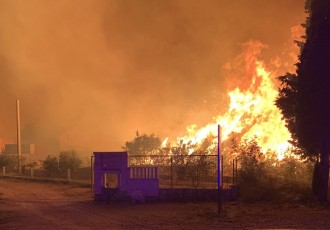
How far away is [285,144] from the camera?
108 feet

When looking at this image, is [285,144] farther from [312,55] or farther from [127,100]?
[127,100]

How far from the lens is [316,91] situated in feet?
57.5

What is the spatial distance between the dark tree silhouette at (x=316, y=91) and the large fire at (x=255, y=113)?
13.4 metres

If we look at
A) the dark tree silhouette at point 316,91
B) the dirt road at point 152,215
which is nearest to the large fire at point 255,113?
the dark tree silhouette at point 316,91

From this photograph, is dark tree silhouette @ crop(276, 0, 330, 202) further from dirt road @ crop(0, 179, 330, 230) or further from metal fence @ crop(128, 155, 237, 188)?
metal fence @ crop(128, 155, 237, 188)

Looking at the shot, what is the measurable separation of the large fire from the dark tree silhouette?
13445 mm

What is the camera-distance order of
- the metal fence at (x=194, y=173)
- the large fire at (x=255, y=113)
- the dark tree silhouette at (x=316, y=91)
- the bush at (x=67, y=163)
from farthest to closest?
the bush at (x=67, y=163) → the large fire at (x=255, y=113) → the metal fence at (x=194, y=173) → the dark tree silhouette at (x=316, y=91)

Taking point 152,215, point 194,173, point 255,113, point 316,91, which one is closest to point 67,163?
point 194,173

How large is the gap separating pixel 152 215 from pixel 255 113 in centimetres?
2361

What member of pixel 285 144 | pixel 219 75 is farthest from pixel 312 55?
pixel 219 75

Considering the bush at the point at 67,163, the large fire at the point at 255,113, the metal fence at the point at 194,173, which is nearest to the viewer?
the metal fence at the point at 194,173

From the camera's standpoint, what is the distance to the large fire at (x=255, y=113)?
34.2m

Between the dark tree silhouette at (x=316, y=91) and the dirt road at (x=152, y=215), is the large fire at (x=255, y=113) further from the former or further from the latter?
the dirt road at (x=152, y=215)

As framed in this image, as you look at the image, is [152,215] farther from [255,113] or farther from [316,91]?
[255,113]
